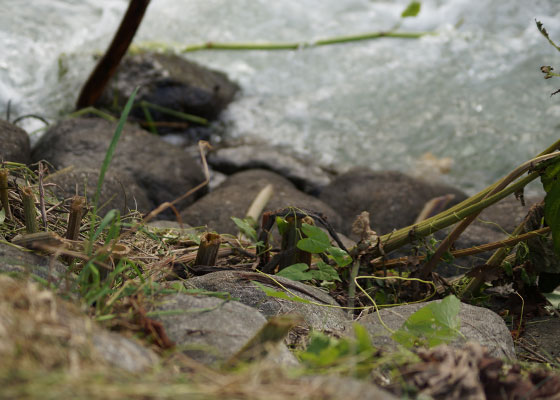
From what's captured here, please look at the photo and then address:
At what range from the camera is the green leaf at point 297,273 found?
1.57 m

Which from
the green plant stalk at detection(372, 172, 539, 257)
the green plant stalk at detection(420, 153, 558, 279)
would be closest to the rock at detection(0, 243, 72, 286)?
the green plant stalk at detection(372, 172, 539, 257)

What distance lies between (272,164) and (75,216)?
8.18 feet

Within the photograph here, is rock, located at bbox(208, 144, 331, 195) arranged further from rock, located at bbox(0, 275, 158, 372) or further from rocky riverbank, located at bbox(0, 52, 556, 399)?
rock, located at bbox(0, 275, 158, 372)

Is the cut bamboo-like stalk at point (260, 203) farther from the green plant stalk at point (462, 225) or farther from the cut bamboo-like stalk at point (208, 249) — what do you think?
the green plant stalk at point (462, 225)

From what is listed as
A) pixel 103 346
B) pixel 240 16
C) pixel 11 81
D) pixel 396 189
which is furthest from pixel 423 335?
pixel 240 16

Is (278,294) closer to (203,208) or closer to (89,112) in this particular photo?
(203,208)

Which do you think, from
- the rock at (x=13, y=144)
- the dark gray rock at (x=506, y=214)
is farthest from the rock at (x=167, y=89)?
the dark gray rock at (x=506, y=214)

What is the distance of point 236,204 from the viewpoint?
112 inches

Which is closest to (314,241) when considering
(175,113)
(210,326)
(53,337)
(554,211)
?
(210,326)

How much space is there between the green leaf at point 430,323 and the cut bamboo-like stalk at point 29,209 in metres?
0.91

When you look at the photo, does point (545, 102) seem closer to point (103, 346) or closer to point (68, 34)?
point (68, 34)

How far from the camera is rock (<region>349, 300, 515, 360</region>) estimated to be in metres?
1.30

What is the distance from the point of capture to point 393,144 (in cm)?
443

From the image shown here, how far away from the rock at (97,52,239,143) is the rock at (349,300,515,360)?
2.95 metres
